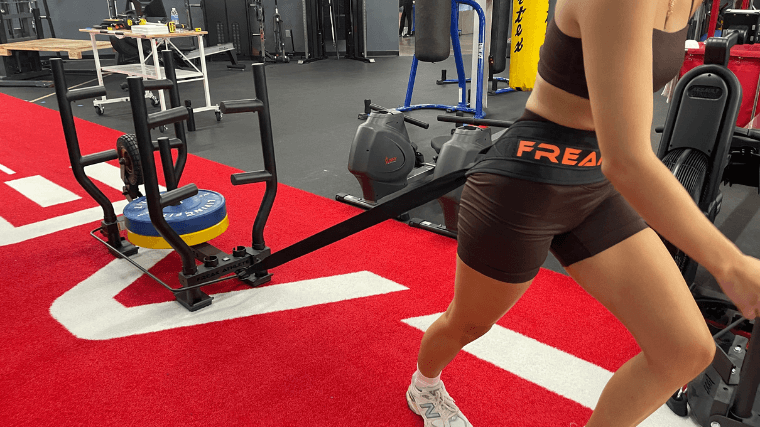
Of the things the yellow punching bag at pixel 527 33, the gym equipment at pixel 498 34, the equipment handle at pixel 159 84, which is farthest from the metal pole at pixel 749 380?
the yellow punching bag at pixel 527 33

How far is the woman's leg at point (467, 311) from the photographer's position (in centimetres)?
113

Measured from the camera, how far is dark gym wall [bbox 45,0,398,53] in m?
10.5

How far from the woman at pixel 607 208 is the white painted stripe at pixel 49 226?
267cm

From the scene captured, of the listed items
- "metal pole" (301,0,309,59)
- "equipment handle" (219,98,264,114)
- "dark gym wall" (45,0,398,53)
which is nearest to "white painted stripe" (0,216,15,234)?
"equipment handle" (219,98,264,114)

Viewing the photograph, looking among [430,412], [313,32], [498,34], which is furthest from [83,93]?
[313,32]

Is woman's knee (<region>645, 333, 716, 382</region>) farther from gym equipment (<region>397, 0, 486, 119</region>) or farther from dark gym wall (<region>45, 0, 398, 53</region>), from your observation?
dark gym wall (<region>45, 0, 398, 53</region>)

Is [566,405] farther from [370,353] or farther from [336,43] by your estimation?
[336,43]

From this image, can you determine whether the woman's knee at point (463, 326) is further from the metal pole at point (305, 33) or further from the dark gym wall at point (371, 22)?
the dark gym wall at point (371, 22)

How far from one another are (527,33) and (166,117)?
18.1ft

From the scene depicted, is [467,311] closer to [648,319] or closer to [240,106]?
[648,319]

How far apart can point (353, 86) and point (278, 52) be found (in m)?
3.42

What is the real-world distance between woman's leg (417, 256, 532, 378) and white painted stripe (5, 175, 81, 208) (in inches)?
118

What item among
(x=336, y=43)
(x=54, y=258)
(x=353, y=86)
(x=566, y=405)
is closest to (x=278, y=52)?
(x=336, y=43)

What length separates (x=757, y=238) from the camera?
9.07ft
